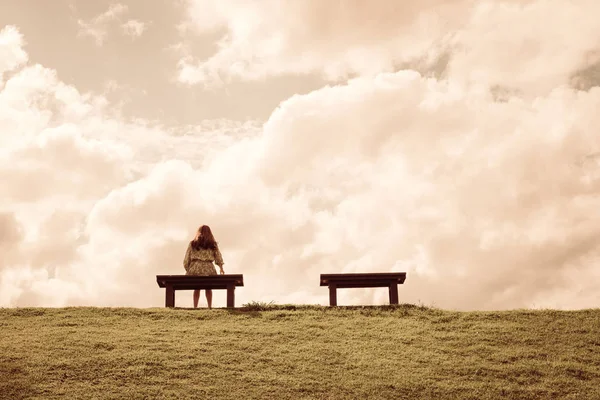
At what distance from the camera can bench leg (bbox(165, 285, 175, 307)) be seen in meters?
16.5

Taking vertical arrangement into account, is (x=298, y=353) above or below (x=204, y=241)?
below

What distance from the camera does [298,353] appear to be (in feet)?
40.7

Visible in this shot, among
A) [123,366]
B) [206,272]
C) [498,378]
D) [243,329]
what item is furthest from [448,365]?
[206,272]

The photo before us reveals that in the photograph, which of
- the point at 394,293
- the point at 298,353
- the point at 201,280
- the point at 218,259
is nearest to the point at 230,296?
the point at 201,280

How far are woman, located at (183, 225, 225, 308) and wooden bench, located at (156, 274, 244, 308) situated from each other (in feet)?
2.79

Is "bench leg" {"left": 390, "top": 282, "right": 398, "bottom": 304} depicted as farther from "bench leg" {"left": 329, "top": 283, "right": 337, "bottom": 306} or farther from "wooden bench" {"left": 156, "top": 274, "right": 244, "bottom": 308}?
"wooden bench" {"left": 156, "top": 274, "right": 244, "bottom": 308}

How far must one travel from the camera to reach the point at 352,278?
16297 mm

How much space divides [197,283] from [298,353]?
16.1 feet

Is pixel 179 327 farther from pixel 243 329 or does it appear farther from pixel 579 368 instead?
pixel 579 368

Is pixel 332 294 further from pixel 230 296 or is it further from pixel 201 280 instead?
pixel 201 280

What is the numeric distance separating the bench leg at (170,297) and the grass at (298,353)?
3.75 ft

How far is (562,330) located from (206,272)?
346 inches

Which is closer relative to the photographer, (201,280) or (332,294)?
(332,294)

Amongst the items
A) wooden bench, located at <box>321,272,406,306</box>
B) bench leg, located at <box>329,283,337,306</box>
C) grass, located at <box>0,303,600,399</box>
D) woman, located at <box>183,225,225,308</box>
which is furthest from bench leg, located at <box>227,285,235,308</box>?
bench leg, located at <box>329,283,337,306</box>
